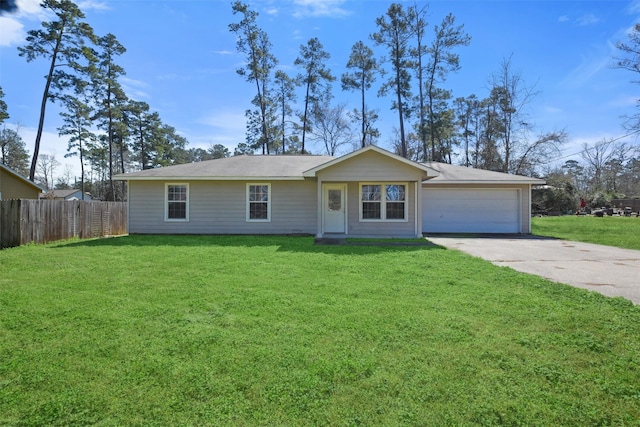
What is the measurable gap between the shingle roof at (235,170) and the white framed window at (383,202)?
280cm

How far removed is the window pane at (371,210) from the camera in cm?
1356

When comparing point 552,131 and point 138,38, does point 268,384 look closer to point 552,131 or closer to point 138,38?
point 138,38

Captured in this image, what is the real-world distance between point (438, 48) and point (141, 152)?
112 ft

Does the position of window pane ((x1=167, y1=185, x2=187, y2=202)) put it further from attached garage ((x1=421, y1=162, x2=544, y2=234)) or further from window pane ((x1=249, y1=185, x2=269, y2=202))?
attached garage ((x1=421, y1=162, x2=544, y2=234))

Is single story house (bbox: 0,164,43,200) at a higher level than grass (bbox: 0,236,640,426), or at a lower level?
higher

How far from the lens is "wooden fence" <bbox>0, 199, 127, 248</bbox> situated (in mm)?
10594

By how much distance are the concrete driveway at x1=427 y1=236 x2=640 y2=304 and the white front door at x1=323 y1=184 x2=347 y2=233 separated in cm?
476

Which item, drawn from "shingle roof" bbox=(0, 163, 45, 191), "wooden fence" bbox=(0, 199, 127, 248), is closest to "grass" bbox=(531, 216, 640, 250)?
"wooden fence" bbox=(0, 199, 127, 248)

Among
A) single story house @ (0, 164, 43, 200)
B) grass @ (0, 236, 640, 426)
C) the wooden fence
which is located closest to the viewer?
grass @ (0, 236, 640, 426)

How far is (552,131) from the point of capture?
1043 inches

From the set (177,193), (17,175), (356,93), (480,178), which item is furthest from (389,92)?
(17,175)

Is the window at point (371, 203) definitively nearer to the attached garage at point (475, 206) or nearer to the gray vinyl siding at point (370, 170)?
the gray vinyl siding at point (370, 170)

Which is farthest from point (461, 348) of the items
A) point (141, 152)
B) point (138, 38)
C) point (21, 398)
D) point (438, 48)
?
point (141, 152)

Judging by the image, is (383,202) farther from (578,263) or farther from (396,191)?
(578,263)
